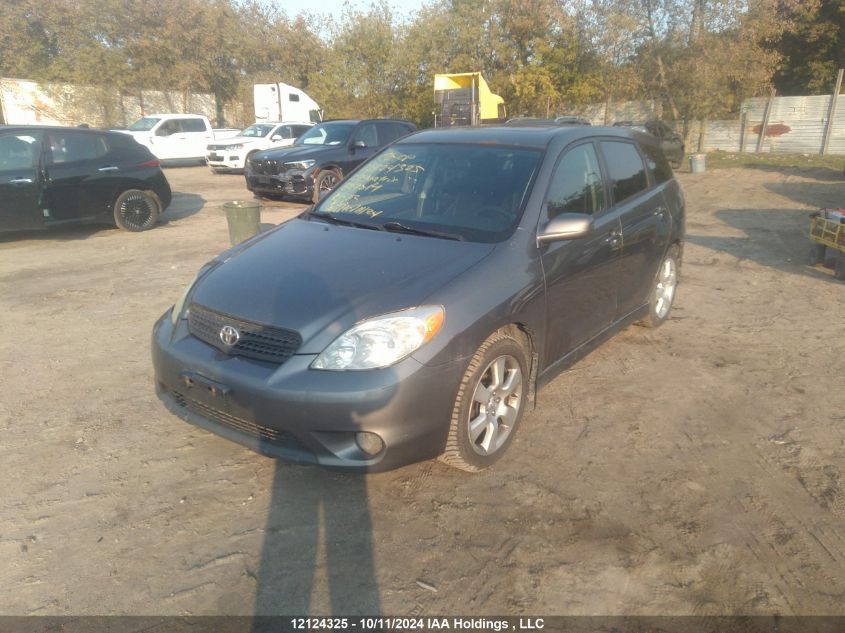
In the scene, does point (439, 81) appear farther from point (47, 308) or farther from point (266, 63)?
point (266, 63)

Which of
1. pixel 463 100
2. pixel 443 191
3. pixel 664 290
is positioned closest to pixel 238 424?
pixel 443 191

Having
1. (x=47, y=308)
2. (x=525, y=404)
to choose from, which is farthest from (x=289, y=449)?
(x=47, y=308)

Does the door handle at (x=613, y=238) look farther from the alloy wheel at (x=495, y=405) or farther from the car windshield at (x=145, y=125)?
the car windshield at (x=145, y=125)

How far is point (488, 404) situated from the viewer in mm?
3178

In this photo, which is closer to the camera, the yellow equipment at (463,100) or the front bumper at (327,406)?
the front bumper at (327,406)

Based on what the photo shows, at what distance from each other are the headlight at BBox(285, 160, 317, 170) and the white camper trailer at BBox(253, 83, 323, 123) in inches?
607

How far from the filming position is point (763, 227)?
10.2 meters

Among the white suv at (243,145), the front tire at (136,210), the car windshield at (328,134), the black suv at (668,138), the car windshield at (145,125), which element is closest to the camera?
the front tire at (136,210)

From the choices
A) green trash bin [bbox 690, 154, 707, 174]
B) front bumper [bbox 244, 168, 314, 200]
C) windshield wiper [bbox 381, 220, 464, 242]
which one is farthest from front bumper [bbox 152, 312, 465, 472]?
green trash bin [bbox 690, 154, 707, 174]

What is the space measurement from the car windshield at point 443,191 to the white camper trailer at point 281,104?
936 inches

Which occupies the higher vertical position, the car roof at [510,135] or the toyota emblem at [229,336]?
the car roof at [510,135]

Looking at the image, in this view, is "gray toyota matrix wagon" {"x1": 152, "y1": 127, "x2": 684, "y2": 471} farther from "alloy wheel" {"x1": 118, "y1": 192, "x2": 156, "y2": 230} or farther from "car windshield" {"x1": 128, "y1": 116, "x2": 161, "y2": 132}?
"car windshield" {"x1": 128, "y1": 116, "x2": 161, "y2": 132}

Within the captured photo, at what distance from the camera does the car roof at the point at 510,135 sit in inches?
155

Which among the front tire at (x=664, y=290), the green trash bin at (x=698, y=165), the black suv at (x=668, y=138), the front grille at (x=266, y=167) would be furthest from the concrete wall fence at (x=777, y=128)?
the front tire at (x=664, y=290)
